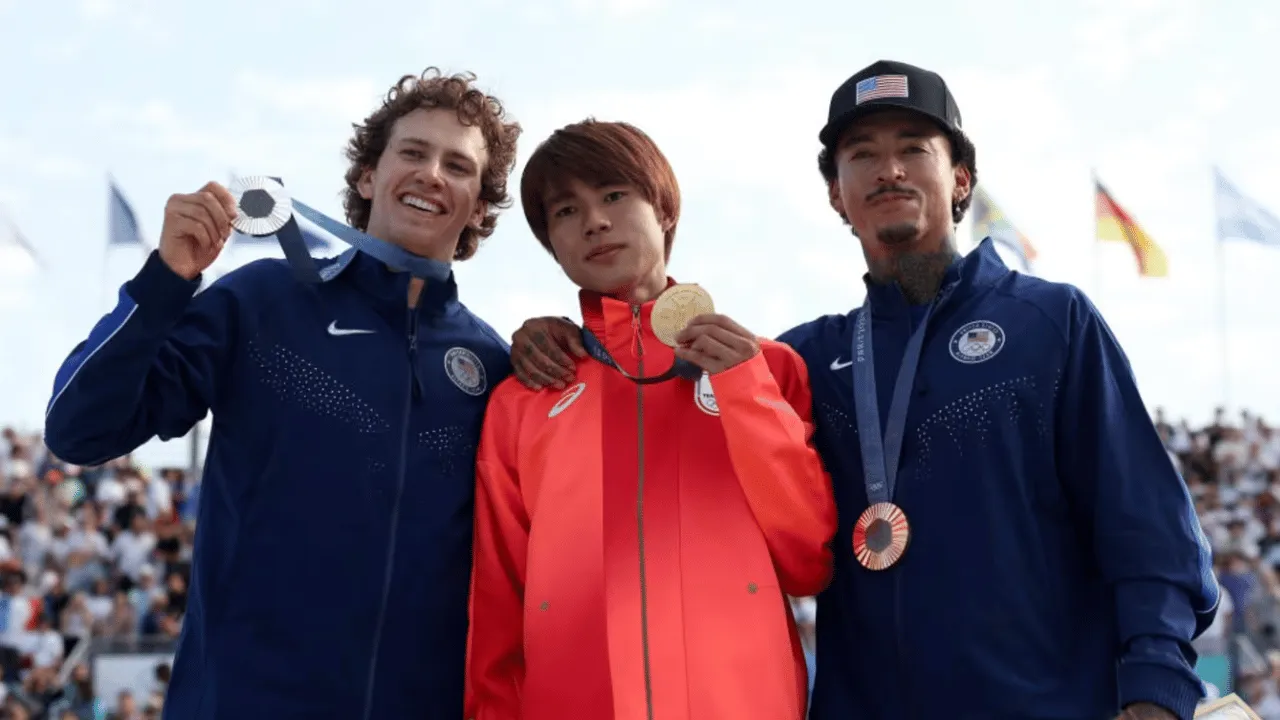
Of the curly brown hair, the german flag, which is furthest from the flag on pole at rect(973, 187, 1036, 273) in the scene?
the curly brown hair

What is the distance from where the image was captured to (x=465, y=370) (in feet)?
13.5

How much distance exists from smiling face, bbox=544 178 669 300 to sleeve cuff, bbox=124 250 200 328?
44.6 inches

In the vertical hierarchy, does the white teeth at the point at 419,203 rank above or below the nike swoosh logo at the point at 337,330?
above

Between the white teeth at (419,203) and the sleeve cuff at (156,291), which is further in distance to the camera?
the white teeth at (419,203)

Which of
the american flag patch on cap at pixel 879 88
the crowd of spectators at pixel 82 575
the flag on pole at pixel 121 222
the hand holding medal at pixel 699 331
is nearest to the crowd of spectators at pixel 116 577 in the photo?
the crowd of spectators at pixel 82 575

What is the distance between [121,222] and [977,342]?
21.4 meters

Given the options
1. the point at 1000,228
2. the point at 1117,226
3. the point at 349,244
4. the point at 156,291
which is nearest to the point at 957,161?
the point at 349,244

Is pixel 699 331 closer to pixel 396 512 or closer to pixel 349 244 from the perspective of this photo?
pixel 396 512

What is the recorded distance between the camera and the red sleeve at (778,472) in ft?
11.4

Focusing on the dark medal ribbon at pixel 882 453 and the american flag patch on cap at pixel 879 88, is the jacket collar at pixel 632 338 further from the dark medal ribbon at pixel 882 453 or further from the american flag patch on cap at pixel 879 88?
the american flag patch on cap at pixel 879 88

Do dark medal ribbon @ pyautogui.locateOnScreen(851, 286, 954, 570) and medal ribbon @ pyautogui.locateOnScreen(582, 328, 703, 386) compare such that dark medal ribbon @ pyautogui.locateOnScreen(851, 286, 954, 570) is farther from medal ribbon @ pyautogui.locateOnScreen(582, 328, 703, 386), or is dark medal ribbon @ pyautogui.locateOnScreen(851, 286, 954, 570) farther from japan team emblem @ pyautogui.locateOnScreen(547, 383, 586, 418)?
japan team emblem @ pyautogui.locateOnScreen(547, 383, 586, 418)

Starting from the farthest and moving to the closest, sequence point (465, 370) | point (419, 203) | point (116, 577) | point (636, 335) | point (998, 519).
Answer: point (116, 577)
point (419, 203)
point (465, 370)
point (636, 335)
point (998, 519)

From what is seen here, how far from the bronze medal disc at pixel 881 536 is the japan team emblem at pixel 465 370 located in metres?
1.27

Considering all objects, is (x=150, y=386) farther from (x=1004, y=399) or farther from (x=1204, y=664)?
(x=1204, y=664)
